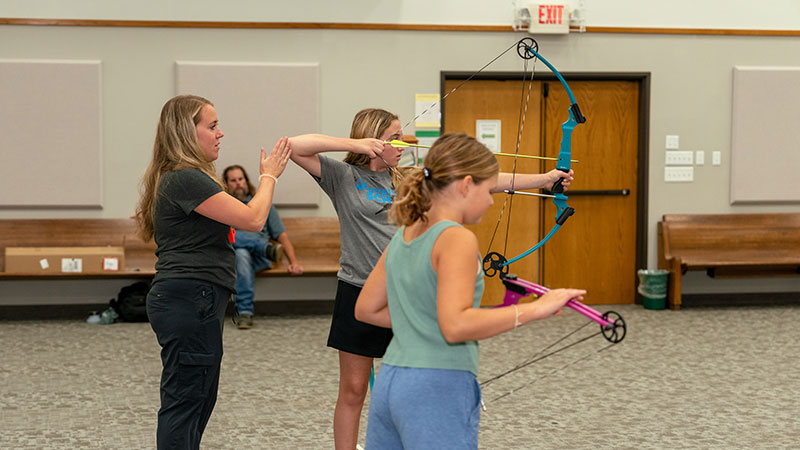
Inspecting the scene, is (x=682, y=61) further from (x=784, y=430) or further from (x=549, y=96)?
(x=784, y=430)

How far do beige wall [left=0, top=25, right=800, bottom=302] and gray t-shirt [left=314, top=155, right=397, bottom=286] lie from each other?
4.23 metres

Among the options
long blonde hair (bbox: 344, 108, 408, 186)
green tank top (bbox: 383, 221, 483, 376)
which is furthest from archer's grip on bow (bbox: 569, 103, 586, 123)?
green tank top (bbox: 383, 221, 483, 376)

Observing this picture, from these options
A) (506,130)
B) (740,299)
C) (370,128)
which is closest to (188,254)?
(370,128)

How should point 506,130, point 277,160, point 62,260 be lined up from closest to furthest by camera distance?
1. point 277,160
2. point 62,260
3. point 506,130

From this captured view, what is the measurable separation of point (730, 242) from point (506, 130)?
2.09 meters

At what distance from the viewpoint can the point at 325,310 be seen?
23.0ft

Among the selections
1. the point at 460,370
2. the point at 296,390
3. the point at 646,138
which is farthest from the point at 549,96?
the point at 460,370

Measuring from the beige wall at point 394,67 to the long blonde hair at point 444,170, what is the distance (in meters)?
5.17

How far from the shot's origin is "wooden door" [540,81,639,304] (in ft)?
24.1

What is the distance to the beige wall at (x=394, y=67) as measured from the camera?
22.3ft

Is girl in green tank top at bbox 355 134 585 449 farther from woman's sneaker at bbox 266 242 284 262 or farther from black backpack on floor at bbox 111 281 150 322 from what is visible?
black backpack on floor at bbox 111 281 150 322

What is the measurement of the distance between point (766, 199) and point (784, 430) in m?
4.15

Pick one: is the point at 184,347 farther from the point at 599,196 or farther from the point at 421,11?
the point at 599,196

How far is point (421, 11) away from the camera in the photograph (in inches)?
276
